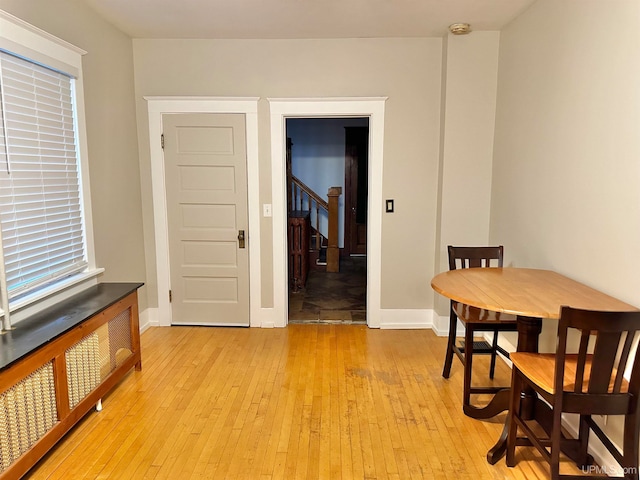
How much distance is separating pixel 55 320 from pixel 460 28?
346cm

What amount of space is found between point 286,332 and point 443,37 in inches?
116

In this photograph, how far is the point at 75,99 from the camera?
2963mm

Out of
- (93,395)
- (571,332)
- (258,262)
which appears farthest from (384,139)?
(93,395)

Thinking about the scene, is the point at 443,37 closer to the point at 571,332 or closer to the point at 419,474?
the point at 571,332

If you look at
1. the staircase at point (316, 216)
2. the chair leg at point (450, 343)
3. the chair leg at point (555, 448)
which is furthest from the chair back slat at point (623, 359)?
the staircase at point (316, 216)

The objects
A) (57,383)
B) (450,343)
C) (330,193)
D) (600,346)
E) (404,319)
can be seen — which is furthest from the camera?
(330,193)

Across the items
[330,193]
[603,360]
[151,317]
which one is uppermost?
[330,193]

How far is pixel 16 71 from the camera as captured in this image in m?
2.39

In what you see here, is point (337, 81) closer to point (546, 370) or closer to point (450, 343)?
point (450, 343)

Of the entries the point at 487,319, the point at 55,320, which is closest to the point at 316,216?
the point at 487,319

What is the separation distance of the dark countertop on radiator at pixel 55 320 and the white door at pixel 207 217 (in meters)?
1.06

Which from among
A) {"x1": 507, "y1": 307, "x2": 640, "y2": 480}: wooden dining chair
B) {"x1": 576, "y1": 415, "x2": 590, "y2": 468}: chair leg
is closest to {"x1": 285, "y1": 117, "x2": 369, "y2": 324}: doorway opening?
{"x1": 576, "y1": 415, "x2": 590, "y2": 468}: chair leg

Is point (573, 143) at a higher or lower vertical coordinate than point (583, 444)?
higher

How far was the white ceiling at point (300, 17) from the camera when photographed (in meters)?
3.06
